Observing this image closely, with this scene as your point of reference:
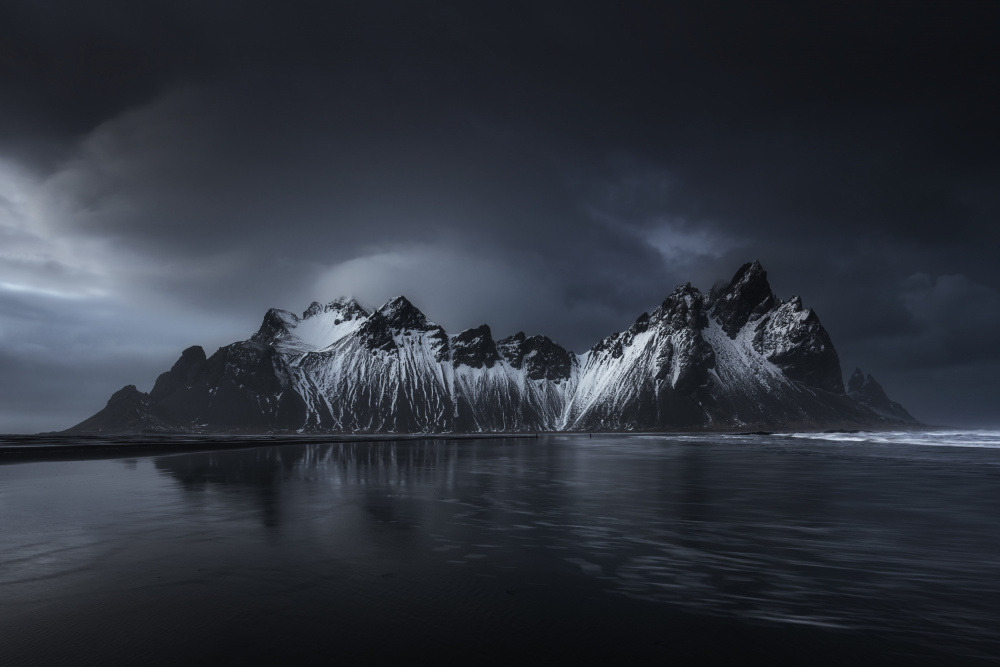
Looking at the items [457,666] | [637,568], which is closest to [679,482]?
[637,568]

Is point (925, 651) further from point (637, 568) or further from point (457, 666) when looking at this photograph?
point (457, 666)

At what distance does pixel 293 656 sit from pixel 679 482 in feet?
110

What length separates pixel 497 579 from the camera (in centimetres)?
1311

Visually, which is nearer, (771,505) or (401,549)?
(401,549)

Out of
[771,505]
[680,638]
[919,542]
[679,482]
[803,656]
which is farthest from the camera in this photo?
[679,482]

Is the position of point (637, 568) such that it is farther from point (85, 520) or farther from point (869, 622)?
point (85, 520)

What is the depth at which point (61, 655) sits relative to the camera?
8352 mm

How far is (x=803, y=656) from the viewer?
338 inches

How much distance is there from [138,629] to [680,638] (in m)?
9.56

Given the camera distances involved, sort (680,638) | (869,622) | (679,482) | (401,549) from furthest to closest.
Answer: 1. (679,482)
2. (401,549)
3. (869,622)
4. (680,638)

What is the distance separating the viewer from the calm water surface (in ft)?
29.4

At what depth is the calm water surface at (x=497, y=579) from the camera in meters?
8.95

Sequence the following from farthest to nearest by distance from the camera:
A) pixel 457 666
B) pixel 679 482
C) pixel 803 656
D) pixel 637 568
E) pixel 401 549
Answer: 1. pixel 679 482
2. pixel 401 549
3. pixel 637 568
4. pixel 803 656
5. pixel 457 666

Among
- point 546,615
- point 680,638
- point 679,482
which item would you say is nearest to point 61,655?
point 546,615
